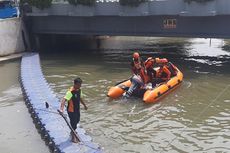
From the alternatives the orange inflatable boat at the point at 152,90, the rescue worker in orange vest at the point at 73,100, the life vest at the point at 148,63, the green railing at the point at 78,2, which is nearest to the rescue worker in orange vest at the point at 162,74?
the orange inflatable boat at the point at 152,90

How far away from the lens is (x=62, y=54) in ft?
95.0

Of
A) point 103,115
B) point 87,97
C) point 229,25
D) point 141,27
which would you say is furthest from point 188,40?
point 103,115

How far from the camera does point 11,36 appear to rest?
1104 inches

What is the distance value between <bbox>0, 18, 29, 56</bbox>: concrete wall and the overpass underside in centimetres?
102

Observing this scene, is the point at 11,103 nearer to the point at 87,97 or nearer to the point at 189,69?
the point at 87,97

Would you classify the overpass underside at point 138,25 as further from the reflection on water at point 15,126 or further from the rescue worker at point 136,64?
the reflection on water at point 15,126

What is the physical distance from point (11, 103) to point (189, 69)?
9.89m

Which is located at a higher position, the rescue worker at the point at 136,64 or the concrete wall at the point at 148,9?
the concrete wall at the point at 148,9

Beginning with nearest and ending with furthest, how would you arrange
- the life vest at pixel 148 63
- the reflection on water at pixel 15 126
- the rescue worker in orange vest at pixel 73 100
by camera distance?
the rescue worker in orange vest at pixel 73 100 → the reflection on water at pixel 15 126 → the life vest at pixel 148 63

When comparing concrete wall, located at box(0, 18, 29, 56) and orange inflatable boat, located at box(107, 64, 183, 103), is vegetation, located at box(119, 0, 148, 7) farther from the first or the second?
concrete wall, located at box(0, 18, 29, 56)

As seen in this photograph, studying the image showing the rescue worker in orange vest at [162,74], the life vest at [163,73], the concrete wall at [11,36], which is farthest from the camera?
the concrete wall at [11,36]

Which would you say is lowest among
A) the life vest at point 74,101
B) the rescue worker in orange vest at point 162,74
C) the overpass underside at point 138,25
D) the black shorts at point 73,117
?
the rescue worker in orange vest at point 162,74

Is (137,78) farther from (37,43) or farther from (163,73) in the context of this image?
(37,43)

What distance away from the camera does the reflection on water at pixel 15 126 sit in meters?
12.2
